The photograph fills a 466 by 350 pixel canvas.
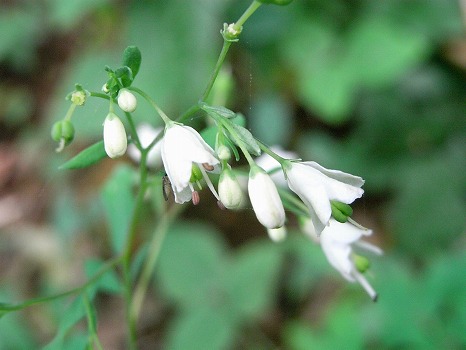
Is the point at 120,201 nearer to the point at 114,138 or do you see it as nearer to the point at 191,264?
the point at 114,138

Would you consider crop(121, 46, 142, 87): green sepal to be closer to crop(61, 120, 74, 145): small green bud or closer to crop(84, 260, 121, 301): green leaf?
crop(61, 120, 74, 145): small green bud

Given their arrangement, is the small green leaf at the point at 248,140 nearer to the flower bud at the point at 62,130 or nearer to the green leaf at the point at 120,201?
the flower bud at the point at 62,130

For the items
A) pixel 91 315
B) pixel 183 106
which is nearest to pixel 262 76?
pixel 183 106

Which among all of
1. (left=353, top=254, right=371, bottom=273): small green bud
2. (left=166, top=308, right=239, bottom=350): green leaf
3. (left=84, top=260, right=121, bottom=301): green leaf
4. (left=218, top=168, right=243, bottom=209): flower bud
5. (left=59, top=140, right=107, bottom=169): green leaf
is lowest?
(left=166, top=308, right=239, bottom=350): green leaf

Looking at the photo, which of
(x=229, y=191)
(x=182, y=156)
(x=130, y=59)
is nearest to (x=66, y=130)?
(x=130, y=59)

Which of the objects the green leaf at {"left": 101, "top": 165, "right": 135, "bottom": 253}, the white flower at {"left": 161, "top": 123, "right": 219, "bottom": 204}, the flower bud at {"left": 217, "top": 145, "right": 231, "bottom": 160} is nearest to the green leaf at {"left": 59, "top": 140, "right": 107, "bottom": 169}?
the white flower at {"left": 161, "top": 123, "right": 219, "bottom": 204}

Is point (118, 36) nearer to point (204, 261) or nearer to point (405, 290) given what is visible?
point (204, 261)
